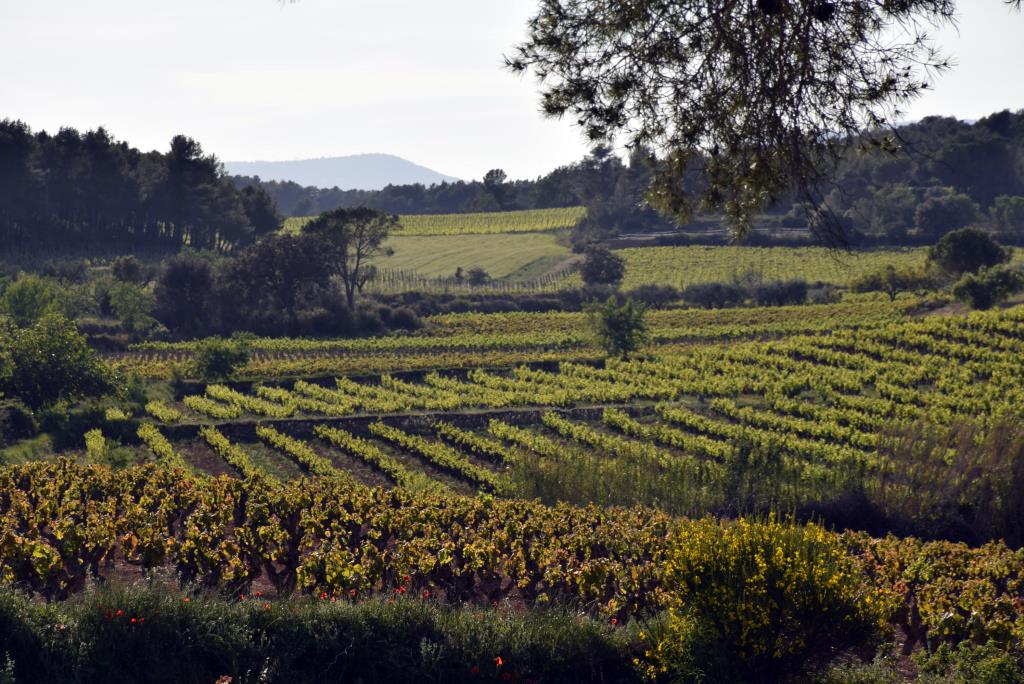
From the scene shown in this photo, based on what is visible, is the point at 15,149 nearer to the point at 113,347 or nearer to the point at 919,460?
the point at 113,347

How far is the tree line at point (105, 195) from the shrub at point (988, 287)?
204 ft

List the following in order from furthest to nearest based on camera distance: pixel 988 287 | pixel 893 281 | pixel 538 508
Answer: pixel 893 281 < pixel 988 287 < pixel 538 508

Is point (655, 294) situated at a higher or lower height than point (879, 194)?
lower

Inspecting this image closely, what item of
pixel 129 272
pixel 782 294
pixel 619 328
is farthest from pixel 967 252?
pixel 129 272

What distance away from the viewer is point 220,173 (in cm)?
10375

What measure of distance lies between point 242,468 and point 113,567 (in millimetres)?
18086

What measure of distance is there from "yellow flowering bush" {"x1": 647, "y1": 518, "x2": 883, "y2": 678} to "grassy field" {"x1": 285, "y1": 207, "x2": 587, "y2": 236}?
358 feet

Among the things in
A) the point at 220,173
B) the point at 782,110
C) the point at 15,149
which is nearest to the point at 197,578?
the point at 782,110

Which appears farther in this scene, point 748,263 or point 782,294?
point 748,263

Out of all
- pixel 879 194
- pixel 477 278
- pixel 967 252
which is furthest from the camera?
pixel 879 194

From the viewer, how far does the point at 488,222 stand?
128250 millimetres

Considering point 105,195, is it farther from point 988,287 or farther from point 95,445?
point 988,287

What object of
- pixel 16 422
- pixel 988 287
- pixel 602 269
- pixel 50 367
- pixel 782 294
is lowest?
pixel 16 422

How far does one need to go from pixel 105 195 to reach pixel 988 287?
68.7 metres
